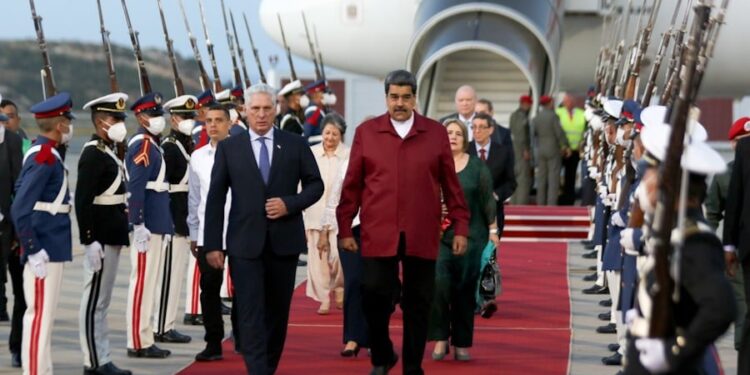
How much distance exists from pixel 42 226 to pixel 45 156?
13.1 inches

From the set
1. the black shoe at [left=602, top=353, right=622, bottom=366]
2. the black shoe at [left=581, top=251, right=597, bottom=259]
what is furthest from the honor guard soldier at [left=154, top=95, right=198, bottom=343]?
the black shoe at [left=581, top=251, right=597, bottom=259]

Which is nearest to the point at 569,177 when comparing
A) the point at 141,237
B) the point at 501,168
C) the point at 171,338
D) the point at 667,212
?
the point at 501,168

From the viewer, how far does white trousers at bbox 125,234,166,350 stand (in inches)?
370

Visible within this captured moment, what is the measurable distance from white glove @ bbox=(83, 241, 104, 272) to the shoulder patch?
1.87 feet

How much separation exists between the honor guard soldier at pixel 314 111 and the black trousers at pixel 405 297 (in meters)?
6.88

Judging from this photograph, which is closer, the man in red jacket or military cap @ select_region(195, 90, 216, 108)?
the man in red jacket

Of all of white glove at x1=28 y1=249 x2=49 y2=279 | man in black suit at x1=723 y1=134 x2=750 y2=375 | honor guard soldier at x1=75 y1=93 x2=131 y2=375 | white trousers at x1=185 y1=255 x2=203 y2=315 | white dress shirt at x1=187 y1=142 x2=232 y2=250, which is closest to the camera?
white glove at x1=28 y1=249 x2=49 y2=279

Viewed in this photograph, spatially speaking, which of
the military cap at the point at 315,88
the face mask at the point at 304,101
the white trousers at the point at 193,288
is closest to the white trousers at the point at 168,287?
the white trousers at the point at 193,288

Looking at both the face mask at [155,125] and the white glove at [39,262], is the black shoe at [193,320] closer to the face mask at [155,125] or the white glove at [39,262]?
the face mask at [155,125]

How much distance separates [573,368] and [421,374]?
1.33 meters

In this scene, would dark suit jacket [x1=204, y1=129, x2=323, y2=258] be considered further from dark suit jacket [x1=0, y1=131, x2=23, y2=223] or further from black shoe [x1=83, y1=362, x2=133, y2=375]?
dark suit jacket [x1=0, y1=131, x2=23, y2=223]

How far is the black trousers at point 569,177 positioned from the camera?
21516 mm

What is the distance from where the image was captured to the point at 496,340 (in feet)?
34.2

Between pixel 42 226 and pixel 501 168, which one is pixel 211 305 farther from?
pixel 501 168
